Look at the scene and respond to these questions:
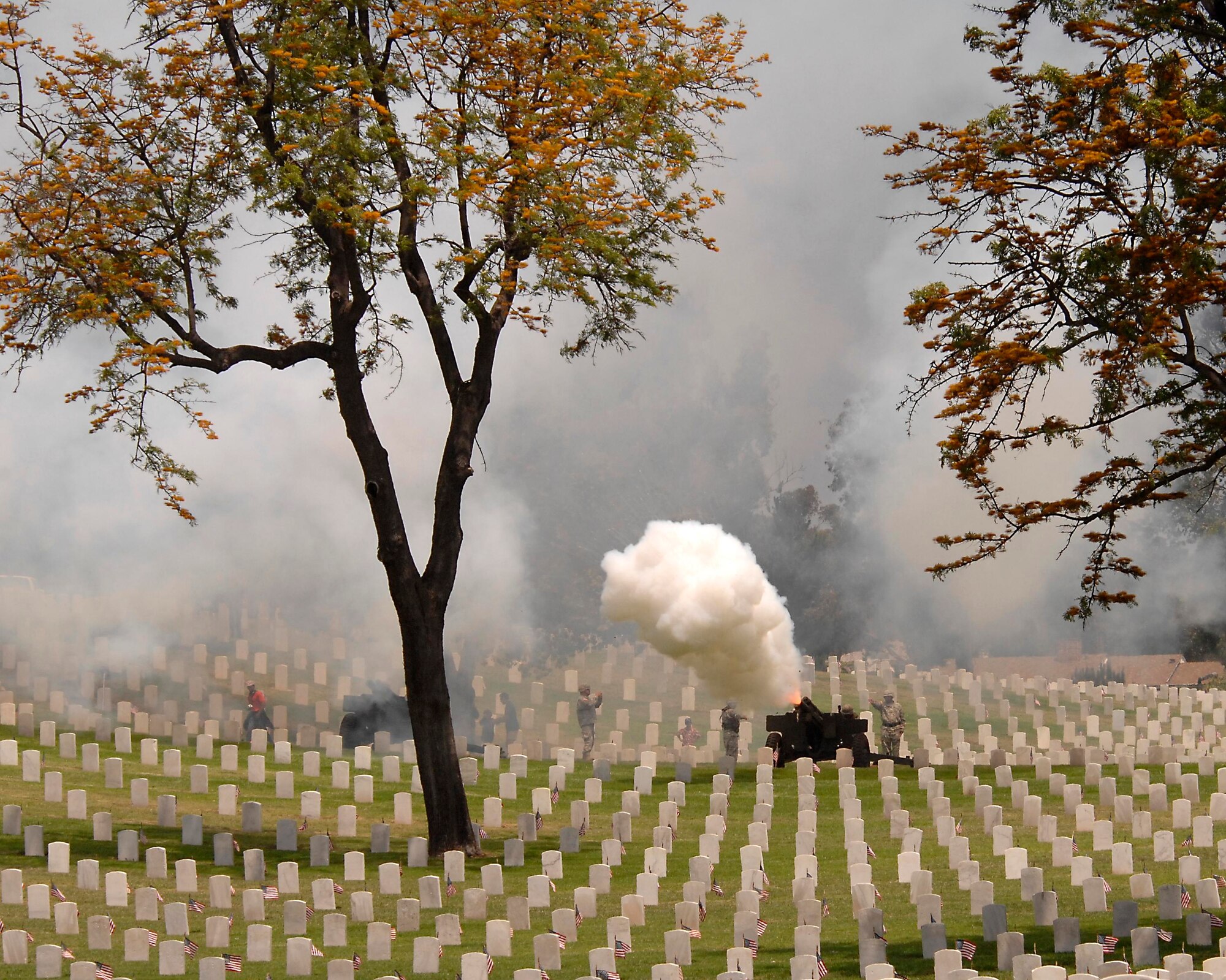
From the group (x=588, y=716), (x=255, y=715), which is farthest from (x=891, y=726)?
(x=255, y=715)

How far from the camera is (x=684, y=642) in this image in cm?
2786

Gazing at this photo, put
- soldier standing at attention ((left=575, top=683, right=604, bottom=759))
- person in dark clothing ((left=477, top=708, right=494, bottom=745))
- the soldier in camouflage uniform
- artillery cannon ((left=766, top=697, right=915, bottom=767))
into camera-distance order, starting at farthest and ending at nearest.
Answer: person in dark clothing ((left=477, top=708, right=494, bottom=745)) < soldier standing at attention ((left=575, top=683, right=604, bottom=759)) < the soldier in camouflage uniform < artillery cannon ((left=766, top=697, right=915, bottom=767))

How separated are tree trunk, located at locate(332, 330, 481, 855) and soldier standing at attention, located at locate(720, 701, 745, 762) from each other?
340 inches

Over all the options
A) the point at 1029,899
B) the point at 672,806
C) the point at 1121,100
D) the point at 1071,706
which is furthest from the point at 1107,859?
the point at 1071,706

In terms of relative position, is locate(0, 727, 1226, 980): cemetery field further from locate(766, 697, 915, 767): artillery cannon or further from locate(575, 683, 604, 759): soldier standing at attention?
locate(575, 683, 604, 759): soldier standing at attention

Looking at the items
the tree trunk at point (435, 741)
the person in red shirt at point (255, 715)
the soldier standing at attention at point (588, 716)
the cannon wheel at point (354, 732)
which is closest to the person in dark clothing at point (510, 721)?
the soldier standing at attention at point (588, 716)

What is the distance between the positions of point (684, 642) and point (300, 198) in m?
12.1

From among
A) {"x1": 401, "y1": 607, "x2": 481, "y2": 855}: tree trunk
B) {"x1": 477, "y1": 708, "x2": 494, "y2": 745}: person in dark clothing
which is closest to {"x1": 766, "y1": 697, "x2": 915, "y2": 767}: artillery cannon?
{"x1": 477, "y1": 708, "x2": 494, "y2": 745}: person in dark clothing

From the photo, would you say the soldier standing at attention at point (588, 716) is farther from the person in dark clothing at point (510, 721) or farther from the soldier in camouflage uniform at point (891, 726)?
the soldier in camouflage uniform at point (891, 726)

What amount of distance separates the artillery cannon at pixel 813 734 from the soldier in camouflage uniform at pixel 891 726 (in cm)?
41

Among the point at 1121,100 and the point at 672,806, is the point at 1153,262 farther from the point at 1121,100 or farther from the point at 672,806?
the point at 672,806

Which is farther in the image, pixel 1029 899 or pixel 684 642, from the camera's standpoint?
pixel 684 642

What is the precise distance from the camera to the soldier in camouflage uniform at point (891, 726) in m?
26.8

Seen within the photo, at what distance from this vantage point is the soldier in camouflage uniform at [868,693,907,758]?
2683 cm
